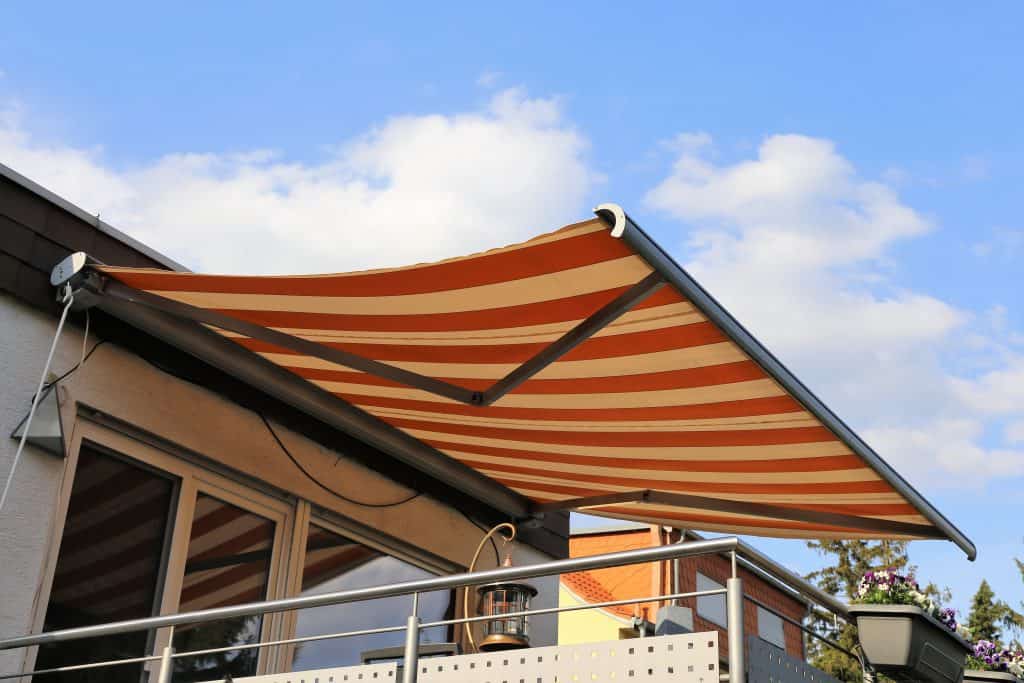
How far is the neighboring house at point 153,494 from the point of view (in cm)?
564

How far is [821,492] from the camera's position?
261 inches

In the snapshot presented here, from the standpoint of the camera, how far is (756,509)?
24.6 feet

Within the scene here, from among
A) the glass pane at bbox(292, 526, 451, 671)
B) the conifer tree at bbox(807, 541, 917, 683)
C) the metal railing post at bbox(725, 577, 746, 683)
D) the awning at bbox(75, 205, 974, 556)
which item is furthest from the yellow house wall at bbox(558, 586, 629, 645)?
the metal railing post at bbox(725, 577, 746, 683)

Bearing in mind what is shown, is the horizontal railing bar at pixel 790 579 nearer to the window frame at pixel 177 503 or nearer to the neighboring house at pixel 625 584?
the window frame at pixel 177 503

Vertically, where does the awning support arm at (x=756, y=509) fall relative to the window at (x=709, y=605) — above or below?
below

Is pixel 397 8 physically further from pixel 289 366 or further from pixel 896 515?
pixel 896 515

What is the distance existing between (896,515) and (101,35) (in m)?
7.56

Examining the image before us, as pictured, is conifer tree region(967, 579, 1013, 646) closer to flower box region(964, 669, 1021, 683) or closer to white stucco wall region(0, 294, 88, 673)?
flower box region(964, 669, 1021, 683)

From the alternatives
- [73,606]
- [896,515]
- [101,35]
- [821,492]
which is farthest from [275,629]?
[101,35]

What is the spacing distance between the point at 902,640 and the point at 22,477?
443 centimetres

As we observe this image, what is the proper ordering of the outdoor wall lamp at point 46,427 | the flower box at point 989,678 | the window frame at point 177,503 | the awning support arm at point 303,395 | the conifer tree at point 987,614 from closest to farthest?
the outdoor wall lamp at point 46,427, the window frame at point 177,503, the awning support arm at point 303,395, the flower box at point 989,678, the conifer tree at point 987,614

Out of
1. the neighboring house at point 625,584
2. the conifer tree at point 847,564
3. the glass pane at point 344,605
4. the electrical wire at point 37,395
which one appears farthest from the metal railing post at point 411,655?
the conifer tree at point 847,564

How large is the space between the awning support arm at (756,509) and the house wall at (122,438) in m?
1.44

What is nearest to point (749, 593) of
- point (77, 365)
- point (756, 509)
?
point (756, 509)
